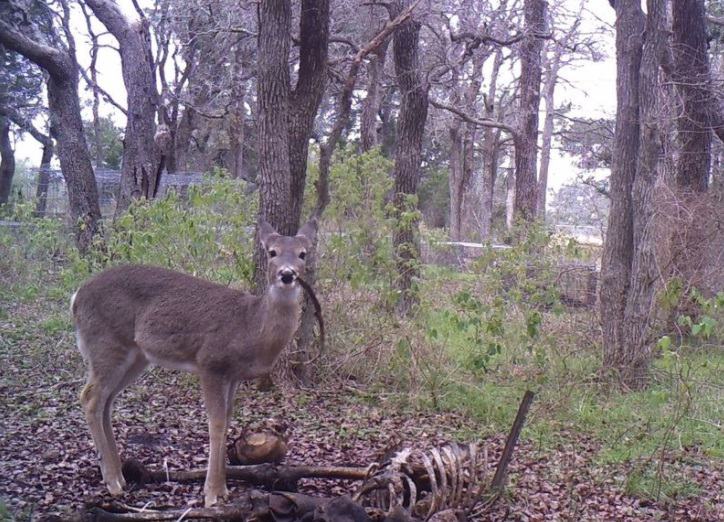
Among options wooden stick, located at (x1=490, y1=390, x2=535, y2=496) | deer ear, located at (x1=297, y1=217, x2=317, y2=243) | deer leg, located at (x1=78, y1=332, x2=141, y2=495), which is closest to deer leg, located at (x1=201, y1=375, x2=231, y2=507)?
deer leg, located at (x1=78, y1=332, x2=141, y2=495)

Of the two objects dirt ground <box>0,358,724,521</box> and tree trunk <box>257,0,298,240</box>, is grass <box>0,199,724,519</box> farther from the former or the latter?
tree trunk <box>257,0,298,240</box>

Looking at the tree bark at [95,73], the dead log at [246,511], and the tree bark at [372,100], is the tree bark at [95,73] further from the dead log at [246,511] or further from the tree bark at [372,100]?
the dead log at [246,511]

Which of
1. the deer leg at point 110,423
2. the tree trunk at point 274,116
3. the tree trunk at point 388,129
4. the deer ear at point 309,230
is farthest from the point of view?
the tree trunk at point 388,129

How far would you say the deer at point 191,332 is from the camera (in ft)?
16.5

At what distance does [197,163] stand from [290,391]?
93.9 feet

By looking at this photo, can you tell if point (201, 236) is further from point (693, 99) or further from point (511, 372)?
point (693, 99)

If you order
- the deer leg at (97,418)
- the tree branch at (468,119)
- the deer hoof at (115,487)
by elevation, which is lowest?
the deer hoof at (115,487)

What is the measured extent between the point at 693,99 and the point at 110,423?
9792mm

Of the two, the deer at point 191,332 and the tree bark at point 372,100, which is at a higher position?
the tree bark at point 372,100

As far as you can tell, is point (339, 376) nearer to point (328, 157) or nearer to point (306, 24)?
point (328, 157)

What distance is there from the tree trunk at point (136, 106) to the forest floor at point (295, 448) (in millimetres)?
3796

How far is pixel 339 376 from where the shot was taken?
8.04 meters

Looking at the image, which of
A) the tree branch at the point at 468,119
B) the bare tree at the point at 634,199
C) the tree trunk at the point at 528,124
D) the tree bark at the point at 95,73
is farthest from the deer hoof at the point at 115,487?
the tree bark at the point at 95,73

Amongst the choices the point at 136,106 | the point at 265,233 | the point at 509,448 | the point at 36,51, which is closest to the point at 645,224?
the point at 509,448
